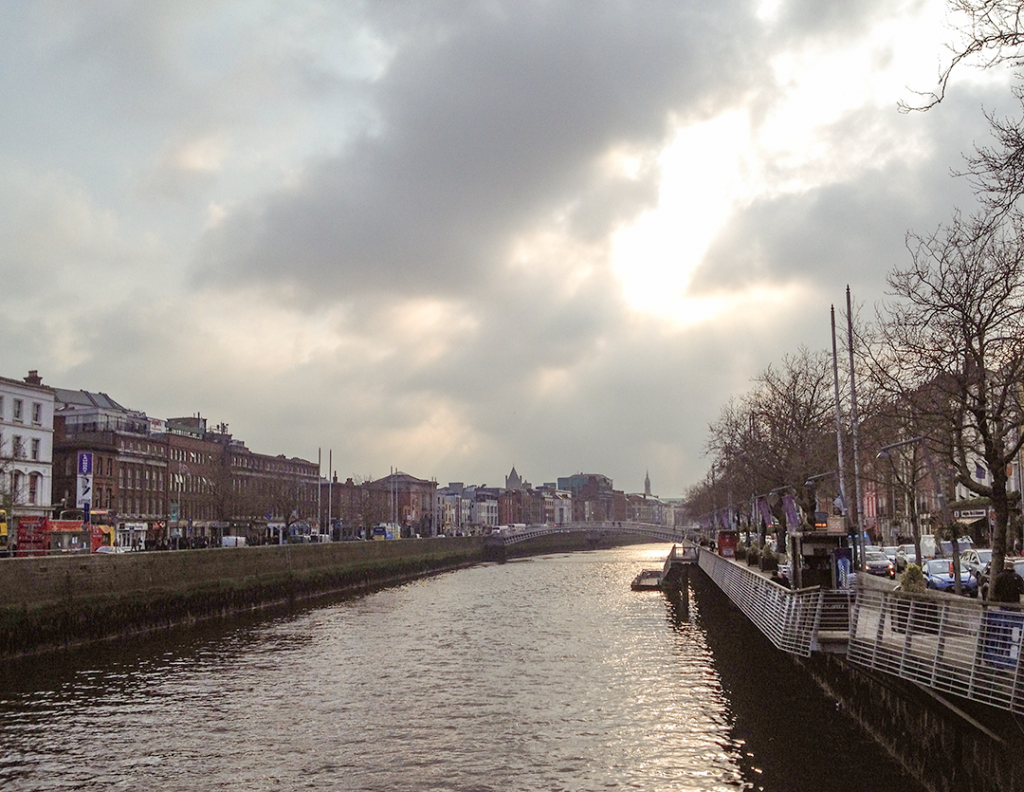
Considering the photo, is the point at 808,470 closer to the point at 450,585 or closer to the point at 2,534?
the point at 450,585

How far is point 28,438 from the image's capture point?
7388cm

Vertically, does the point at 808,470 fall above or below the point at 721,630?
above

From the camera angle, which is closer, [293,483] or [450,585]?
[450,585]

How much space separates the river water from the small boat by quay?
25677 millimetres

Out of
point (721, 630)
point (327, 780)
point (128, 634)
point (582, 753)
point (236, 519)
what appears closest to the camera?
point (327, 780)

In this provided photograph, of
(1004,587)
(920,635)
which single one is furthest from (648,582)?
(920,635)

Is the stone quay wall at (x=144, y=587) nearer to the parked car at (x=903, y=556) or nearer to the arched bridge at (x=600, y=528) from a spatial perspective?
the parked car at (x=903, y=556)

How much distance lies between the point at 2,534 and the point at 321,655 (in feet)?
87.5

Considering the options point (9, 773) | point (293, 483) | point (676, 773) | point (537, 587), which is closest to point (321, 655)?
point (9, 773)

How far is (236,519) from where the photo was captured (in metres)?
112

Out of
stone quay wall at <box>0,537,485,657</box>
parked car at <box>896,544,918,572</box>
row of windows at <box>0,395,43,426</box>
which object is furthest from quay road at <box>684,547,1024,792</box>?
row of windows at <box>0,395,43,426</box>

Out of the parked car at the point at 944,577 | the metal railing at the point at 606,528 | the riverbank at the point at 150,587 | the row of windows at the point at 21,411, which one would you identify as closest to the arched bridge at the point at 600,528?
the metal railing at the point at 606,528

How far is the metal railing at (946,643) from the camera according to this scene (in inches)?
552

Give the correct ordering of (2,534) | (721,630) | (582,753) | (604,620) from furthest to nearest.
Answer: (2,534), (604,620), (721,630), (582,753)
